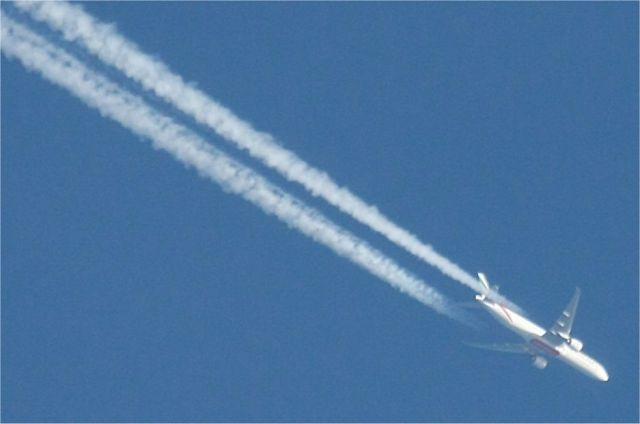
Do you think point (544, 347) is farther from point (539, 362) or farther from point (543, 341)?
point (539, 362)

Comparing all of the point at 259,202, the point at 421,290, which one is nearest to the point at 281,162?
the point at 259,202

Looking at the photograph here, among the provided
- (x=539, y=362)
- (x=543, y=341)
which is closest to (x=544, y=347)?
(x=543, y=341)

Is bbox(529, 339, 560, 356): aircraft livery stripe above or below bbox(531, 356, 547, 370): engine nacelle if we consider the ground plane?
above

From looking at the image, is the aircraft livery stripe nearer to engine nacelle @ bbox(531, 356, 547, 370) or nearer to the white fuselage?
the white fuselage

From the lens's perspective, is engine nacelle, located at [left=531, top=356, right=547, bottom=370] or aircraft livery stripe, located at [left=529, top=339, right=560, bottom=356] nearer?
aircraft livery stripe, located at [left=529, top=339, right=560, bottom=356]

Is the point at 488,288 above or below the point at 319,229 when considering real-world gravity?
above

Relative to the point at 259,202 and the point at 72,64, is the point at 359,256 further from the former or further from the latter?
the point at 72,64

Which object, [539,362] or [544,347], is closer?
[544,347]
